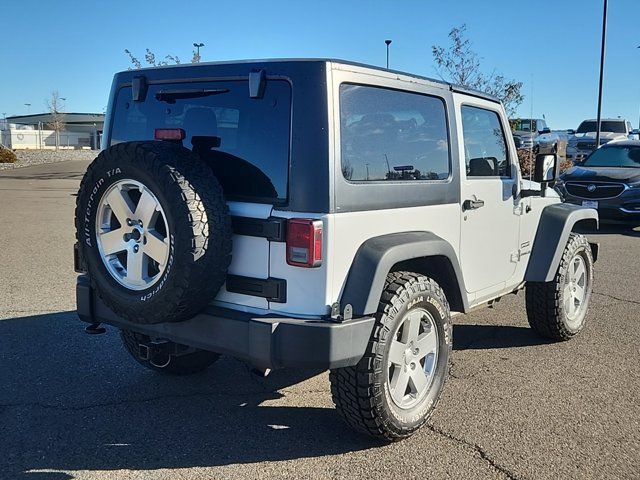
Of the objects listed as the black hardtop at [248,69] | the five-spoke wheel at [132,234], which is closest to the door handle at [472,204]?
the black hardtop at [248,69]

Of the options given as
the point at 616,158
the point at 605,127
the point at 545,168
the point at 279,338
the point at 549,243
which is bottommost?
the point at 279,338

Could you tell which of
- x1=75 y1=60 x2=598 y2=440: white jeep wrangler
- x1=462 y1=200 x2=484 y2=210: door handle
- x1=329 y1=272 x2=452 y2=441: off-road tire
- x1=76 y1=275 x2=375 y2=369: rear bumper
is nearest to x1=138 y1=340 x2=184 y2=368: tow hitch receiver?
x1=75 y1=60 x2=598 y2=440: white jeep wrangler

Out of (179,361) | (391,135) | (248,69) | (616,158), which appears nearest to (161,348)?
(179,361)

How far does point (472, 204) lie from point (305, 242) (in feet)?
5.15

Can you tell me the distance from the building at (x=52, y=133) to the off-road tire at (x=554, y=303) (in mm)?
54615

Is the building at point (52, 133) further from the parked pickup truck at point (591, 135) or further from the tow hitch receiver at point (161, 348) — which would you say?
the tow hitch receiver at point (161, 348)

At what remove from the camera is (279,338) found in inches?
119

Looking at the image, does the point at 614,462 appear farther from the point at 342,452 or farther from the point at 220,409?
the point at 220,409

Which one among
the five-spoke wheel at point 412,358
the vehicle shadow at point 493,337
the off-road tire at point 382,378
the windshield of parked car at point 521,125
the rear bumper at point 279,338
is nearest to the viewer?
the rear bumper at point 279,338

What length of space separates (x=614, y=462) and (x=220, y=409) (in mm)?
2285

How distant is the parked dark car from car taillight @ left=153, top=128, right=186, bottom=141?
1000 centimetres

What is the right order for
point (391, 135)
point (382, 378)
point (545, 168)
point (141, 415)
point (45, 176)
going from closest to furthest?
point (382, 378) → point (391, 135) → point (141, 415) → point (545, 168) → point (45, 176)

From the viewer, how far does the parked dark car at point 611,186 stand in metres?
11.9

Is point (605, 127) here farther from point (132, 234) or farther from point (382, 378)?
point (132, 234)
